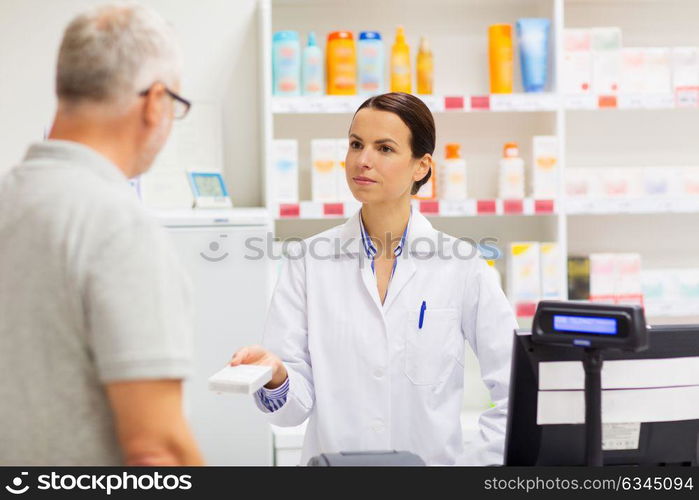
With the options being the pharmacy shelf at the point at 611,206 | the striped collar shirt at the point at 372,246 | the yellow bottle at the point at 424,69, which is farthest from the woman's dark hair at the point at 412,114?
the pharmacy shelf at the point at 611,206

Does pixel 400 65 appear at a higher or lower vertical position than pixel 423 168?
higher

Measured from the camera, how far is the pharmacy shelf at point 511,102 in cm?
351

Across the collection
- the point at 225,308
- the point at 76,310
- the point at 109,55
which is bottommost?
the point at 225,308

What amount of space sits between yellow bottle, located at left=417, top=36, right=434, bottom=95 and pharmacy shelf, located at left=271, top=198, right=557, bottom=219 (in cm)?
52

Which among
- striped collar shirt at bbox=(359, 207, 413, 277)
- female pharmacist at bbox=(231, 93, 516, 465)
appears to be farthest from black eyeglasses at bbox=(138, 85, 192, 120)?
striped collar shirt at bbox=(359, 207, 413, 277)

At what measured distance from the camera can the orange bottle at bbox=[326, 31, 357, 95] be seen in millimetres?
3539

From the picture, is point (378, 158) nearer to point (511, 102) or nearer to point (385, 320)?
point (385, 320)

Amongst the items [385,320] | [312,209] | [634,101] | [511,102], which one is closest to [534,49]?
[511,102]

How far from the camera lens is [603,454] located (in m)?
1.60

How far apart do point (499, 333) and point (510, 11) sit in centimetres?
230

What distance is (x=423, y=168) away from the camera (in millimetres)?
2432

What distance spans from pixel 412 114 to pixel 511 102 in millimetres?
1375

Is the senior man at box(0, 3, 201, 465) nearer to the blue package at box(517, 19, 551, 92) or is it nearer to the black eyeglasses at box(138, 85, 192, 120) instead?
the black eyeglasses at box(138, 85, 192, 120)

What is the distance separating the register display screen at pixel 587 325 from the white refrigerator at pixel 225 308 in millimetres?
2051
